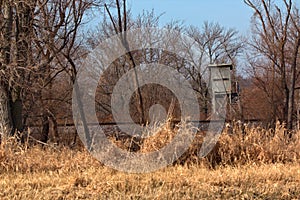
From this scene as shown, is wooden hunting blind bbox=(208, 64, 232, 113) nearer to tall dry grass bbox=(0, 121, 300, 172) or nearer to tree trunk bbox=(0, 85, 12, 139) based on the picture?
tall dry grass bbox=(0, 121, 300, 172)

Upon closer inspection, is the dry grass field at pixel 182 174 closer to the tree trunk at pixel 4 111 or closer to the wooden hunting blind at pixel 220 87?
the tree trunk at pixel 4 111

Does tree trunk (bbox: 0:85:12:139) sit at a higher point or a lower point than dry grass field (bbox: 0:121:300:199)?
higher

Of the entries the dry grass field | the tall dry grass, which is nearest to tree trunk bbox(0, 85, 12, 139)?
the dry grass field

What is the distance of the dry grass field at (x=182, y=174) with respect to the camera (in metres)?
4.35

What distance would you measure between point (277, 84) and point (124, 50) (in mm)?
9378

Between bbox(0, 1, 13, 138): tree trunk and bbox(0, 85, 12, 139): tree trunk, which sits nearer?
bbox(0, 1, 13, 138): tree trunk

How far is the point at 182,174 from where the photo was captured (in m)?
5.24

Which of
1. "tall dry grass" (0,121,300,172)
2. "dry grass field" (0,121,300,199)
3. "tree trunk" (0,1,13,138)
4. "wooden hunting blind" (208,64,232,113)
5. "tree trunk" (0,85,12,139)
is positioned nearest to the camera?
"dry grass field" (0,121,300,199)

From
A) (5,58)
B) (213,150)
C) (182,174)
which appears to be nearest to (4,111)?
(5,58)

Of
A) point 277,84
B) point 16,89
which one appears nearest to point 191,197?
point 16,89

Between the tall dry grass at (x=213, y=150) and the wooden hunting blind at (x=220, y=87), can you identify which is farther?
the wooden hunting blind at (x=220, y=87)

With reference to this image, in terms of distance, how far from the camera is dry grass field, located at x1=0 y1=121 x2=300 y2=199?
435 cm

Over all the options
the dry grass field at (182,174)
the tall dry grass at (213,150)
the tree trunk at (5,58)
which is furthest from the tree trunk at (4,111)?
the tall dry grass at (213,150)

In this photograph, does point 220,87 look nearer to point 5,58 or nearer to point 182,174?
point 5,58
